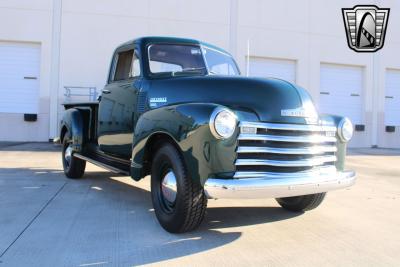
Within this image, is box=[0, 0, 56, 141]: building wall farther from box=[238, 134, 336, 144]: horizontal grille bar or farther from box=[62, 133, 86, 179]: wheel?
box=[238, 134, 336, 144]: horizontal grille bar

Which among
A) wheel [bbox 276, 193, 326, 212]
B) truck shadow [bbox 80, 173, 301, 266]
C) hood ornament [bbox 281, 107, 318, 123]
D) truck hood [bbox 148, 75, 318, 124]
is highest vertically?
truck hood [bbox 148, 75, 318, 124]

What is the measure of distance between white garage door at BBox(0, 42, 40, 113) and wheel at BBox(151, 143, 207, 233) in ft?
40.2

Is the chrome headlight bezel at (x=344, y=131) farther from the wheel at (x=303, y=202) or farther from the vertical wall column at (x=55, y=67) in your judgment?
the vertical wall column at (x=55, y=67)

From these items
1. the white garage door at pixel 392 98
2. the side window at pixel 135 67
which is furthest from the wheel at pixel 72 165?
the white garage door at pixel 392 98

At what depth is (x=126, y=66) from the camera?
5668mm

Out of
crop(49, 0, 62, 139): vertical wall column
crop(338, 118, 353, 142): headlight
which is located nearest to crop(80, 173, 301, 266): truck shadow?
crop(338, 118, 353, 142): headlight

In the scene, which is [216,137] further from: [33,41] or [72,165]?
[33,41]

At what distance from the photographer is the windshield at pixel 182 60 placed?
508 cm

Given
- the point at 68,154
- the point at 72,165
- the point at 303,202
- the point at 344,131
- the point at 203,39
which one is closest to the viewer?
the point at 344,131

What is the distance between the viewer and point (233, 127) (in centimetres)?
362

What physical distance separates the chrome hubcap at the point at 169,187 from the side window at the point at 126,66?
1.63 m

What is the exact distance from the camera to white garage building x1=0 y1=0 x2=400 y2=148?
15.0 m

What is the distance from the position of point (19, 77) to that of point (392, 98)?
50.2ft

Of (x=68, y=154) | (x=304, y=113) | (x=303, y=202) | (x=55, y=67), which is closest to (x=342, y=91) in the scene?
(x=55, y=67)
